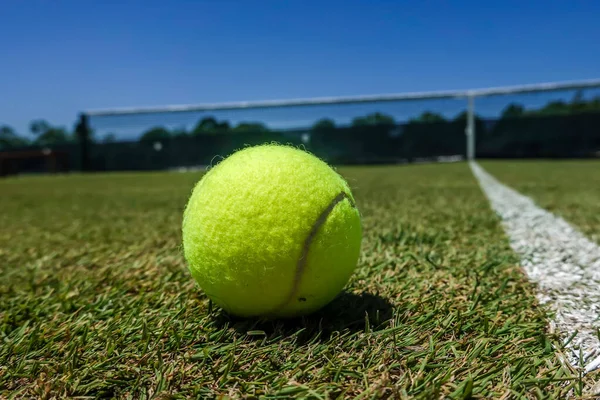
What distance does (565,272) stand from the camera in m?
1.89

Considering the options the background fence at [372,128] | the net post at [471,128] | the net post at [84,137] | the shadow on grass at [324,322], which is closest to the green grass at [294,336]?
the shadow on grass at [324,322]

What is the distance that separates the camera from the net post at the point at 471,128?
17.4 m

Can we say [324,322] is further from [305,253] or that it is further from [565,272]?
[565,272]

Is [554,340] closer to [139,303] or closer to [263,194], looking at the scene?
[263,194]

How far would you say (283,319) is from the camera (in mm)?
1473

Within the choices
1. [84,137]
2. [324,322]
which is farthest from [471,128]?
[324,322]

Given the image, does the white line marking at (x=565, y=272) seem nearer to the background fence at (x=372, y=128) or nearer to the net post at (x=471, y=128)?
the background fence at (x=372, y=128)

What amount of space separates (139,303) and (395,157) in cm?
1741

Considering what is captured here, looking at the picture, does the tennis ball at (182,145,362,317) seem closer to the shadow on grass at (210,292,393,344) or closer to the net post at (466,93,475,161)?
the shadow on grass at (210,292,393,344)

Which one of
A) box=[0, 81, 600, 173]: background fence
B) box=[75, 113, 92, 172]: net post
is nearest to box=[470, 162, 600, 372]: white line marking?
box=[0, 81, 600, 173]: background fence

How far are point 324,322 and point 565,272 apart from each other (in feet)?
3.45

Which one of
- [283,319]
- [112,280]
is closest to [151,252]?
[112,280]

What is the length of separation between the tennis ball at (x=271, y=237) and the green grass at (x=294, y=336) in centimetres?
10

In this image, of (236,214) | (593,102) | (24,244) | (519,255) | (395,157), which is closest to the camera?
(236,214)
